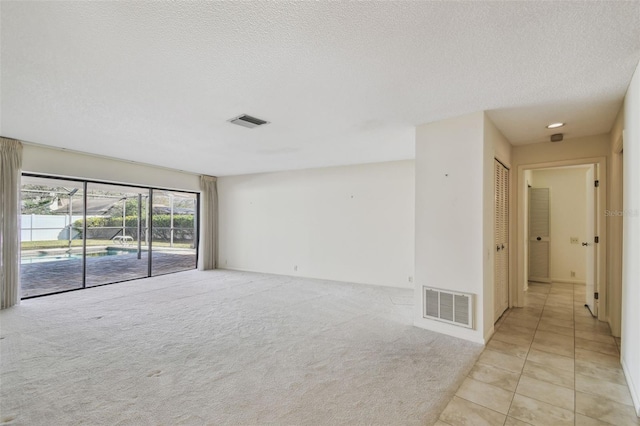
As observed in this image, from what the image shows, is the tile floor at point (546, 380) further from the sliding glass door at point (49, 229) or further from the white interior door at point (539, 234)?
the sliding glass door at point (49, 229)

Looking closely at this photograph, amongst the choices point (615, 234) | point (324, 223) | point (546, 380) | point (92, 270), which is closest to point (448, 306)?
point (546, 380)

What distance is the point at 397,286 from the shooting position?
17.9 feet

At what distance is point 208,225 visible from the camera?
732cm

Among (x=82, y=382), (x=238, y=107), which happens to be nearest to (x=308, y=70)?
(x=238, y=107)

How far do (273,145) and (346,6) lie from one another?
9.94ft

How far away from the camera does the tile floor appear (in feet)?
6.16

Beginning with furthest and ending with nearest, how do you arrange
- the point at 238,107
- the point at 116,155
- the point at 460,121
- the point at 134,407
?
1. the point at 116,155
2. the point at 460,121
3. the point at 238,107
4. the point at 134,407

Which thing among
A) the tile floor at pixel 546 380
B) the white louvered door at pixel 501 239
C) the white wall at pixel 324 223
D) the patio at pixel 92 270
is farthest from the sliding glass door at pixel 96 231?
the white louvered door at pixel 501 239

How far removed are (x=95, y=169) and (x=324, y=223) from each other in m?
4.48

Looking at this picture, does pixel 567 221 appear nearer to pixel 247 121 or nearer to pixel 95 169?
pixel 247 121

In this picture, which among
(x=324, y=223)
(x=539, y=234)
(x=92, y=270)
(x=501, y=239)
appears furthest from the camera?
(x=92, y=270)

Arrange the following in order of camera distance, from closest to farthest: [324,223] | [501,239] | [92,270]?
[501,239] → [324,223] → [92,270]

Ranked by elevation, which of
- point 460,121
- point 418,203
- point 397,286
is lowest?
point 397,286

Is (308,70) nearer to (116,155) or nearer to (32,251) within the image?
(116,155)
